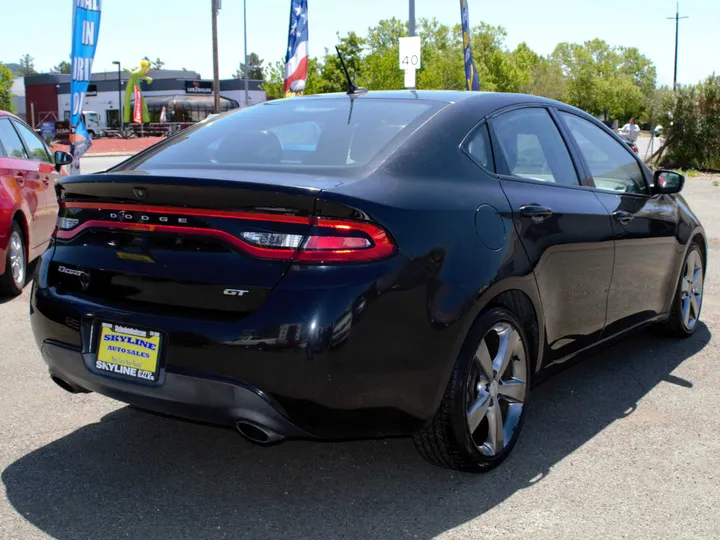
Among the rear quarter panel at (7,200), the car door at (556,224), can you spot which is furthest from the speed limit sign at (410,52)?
the car door at (556,224)

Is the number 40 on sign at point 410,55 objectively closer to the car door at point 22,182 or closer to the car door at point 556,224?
the car door at point 22,182

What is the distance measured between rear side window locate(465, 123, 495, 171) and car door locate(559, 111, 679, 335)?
2.96 ft

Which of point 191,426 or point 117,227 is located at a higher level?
point 117,227

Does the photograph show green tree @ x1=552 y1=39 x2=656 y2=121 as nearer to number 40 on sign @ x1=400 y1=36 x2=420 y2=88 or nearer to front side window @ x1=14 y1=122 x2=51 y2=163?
number 40 on sign @ x1=400 y1=36 x2=420 y2=88

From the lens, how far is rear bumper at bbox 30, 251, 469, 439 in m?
2.83

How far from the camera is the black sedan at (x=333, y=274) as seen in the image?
9.39 ft

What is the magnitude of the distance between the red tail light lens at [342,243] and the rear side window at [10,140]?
5.59m

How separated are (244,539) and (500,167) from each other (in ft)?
6.41

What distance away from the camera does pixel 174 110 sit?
72.2 meters

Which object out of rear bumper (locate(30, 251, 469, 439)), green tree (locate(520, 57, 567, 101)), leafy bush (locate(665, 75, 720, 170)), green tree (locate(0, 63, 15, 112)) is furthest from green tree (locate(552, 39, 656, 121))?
rear bumper (locate(30, 251, 469, 439))

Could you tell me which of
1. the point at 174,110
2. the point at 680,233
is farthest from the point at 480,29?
the point at 680,233

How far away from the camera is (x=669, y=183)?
202 inches

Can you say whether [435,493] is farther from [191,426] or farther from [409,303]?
[191,426]

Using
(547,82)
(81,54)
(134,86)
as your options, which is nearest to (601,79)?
(547,82)
